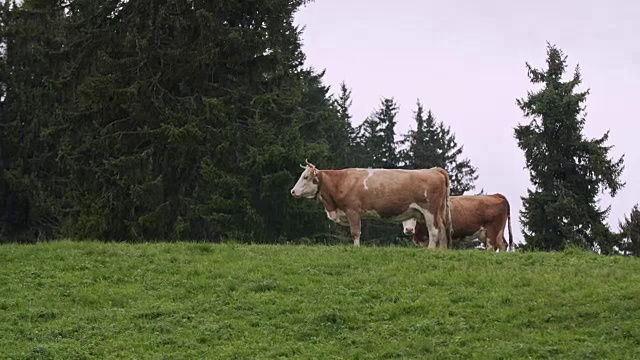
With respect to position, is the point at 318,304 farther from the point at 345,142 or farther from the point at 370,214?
the point at 345,142

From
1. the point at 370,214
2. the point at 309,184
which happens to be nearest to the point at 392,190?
the point at 370,214

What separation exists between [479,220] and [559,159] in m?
18.6

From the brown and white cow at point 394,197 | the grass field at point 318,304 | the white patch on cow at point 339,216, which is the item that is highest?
the brown and white cow at point 394,197

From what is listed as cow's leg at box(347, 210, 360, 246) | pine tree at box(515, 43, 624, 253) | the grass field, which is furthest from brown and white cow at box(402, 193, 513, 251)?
pine tree at box(515, 43, 624, 253)

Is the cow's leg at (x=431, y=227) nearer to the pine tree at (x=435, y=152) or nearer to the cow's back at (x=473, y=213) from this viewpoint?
the cow's back at (x=473, y=213)

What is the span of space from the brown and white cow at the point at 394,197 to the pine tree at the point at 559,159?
19294 mm

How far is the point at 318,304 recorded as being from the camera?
13523 mm

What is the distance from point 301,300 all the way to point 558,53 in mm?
32056

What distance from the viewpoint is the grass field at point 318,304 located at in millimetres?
11617

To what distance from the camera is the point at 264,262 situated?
53.2ft

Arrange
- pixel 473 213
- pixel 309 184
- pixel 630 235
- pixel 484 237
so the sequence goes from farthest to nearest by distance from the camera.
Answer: pixel 630 235, pixel 484 237, pixel 473 213, pixel 309 184

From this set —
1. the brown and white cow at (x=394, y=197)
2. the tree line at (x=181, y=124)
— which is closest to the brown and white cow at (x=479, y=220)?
the brown and white cow at (x=394, y=197)

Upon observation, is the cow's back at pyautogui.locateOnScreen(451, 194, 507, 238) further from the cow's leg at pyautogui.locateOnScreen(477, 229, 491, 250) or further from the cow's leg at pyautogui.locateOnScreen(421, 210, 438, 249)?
the cow's leg at pyautogui.locateOnScreen(421, 210, 438, 249)

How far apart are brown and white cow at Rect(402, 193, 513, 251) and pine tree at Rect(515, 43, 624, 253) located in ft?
49.9
